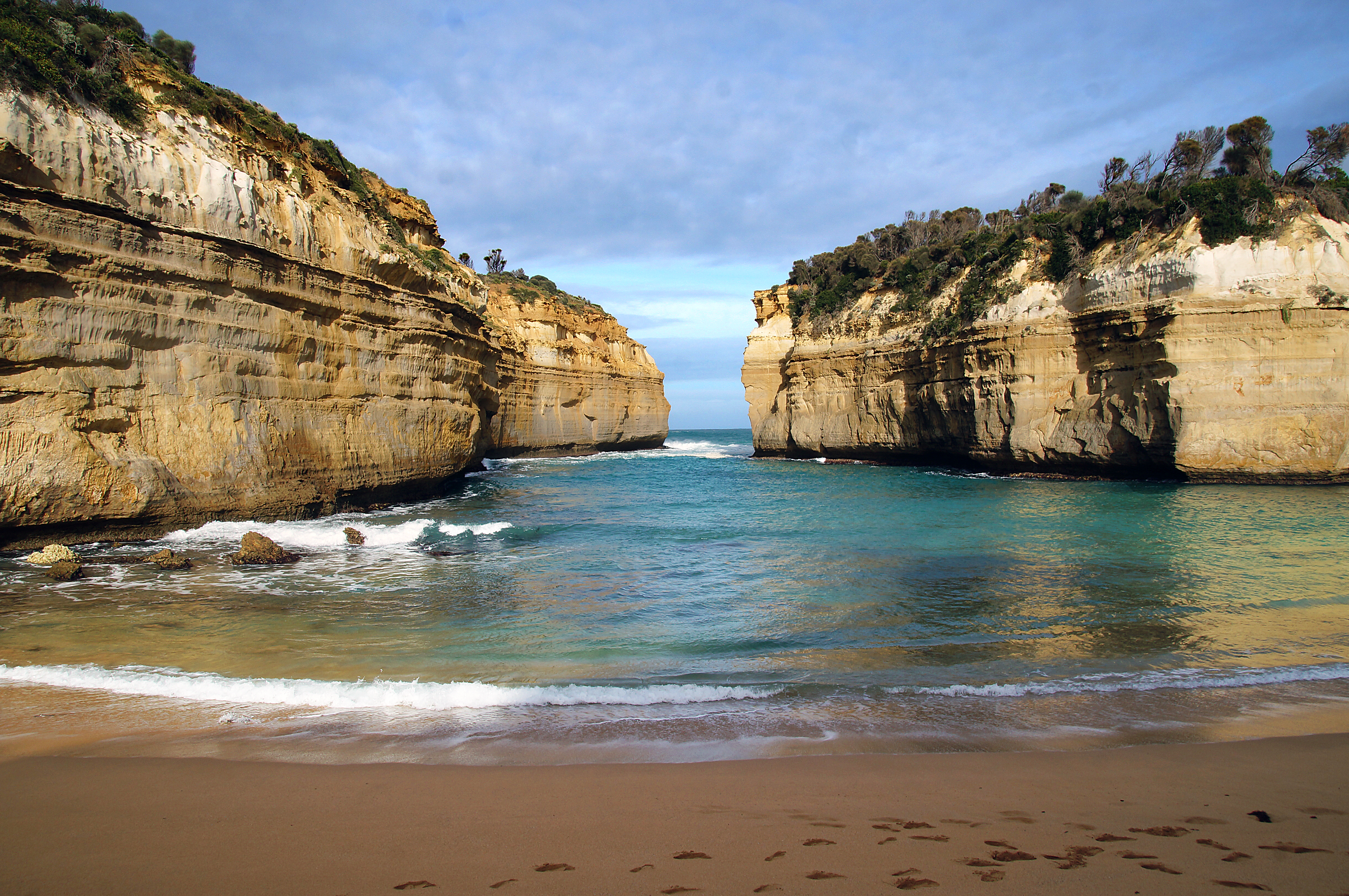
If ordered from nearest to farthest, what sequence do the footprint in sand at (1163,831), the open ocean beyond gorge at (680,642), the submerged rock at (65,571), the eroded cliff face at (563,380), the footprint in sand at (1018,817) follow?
1. the footprint in sand at (1163,831)
2. the footprint in sand at (1018,817)
3. the open ocean beyond gorge at (680,642)
4. the submerged rock at (65,571)
5. the eroded cliff face at (563,380)

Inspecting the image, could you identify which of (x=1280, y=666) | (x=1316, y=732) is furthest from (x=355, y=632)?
(x=1280, y=666)

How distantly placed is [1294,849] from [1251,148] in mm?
26908

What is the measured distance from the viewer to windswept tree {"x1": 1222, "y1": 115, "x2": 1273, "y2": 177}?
20.3 metres

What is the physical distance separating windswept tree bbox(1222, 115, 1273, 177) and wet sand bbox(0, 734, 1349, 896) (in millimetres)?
24966

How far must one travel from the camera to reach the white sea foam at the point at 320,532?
34.5 feet

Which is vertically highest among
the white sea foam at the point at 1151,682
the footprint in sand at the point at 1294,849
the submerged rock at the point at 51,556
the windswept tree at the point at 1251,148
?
the windswept tree at the point at 1251,148

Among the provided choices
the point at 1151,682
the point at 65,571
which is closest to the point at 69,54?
the point at 65,571

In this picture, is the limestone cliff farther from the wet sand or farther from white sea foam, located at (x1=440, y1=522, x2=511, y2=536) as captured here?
the wet sand

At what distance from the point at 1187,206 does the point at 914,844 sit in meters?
25.1

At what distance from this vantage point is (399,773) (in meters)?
3.72

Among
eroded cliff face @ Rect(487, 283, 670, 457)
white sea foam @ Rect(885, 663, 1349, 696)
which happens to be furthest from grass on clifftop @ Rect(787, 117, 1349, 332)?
white sea foam @ Rect(885, 663, 1349, 696)

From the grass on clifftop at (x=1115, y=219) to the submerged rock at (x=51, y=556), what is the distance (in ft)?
89.3

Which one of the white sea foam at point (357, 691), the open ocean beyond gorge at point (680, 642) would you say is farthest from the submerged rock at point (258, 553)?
the white sea foam at point (357, 691)

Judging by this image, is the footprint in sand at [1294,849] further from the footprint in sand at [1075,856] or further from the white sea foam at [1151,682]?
the white sea foam at [1151,682]
